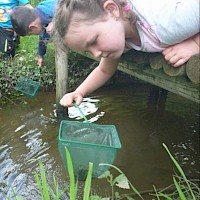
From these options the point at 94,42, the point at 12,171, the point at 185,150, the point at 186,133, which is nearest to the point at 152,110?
the point at 186,133

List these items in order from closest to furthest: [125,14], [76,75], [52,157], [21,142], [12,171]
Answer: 1. [125,14]
2. [12,171]
3. [52,157]
4. [21,142]
5. [76,75]

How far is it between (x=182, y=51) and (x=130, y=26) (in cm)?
34

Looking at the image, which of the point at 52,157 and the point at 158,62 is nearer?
the point at 158,62

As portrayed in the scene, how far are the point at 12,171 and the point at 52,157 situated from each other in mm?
381

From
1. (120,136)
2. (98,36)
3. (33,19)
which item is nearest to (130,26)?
(98,36)

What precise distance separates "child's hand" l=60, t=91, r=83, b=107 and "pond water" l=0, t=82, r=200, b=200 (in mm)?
689

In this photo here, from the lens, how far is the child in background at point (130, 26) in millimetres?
1834

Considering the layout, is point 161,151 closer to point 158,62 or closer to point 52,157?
point 52,157

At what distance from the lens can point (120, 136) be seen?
11.7 ft

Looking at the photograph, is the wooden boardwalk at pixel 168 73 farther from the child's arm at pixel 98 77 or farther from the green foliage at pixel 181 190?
the green foliage at pixel 181 190

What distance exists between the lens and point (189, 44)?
1901 millimetres

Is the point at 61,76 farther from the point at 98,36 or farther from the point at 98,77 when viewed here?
the point at 98,36

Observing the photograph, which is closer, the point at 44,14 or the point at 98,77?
the point at 98,77

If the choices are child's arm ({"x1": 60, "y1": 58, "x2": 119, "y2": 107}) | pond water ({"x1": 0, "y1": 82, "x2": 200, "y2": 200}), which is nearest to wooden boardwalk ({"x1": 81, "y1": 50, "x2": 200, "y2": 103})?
child's arm ({"x1": 60, "y1": 58, "x2": 119, "y2": 107})
